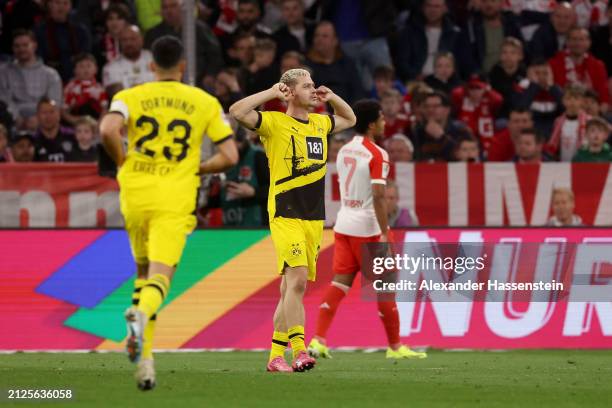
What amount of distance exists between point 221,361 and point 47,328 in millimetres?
2612

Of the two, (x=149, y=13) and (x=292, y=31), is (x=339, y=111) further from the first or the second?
(x=149, y=13)

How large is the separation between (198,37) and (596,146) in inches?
224

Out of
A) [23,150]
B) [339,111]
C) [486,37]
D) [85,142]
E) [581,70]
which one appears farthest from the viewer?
[486,37]

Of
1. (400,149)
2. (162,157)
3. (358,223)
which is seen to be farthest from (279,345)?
(400,149)

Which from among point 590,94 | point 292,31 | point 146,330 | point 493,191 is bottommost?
point 493,191

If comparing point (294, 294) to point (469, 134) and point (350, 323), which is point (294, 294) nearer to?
point (350, 323)

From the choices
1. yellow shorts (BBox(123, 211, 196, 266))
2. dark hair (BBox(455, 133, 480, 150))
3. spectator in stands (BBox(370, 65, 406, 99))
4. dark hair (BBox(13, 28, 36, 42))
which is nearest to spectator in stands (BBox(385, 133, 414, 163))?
dark hair (BBox(455, 133, 480, 150))

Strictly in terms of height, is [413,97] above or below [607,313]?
above

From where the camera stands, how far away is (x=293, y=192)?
1162 cm

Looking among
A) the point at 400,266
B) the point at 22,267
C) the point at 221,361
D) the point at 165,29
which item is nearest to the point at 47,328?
the point at 22,267

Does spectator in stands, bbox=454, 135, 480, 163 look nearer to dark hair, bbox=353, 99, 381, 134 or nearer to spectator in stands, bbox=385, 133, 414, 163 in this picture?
spectator in stands, bbox=385, 133, 414, 163

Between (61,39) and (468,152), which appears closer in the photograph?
(468,152)

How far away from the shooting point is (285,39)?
65.7 ft

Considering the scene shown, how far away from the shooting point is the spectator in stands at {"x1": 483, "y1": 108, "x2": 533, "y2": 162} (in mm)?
18078
